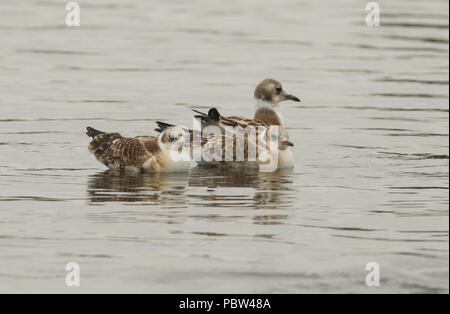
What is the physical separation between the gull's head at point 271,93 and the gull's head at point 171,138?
227cm

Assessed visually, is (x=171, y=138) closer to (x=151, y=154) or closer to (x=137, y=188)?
(x=151, y=154)

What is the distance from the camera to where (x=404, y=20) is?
105 feet

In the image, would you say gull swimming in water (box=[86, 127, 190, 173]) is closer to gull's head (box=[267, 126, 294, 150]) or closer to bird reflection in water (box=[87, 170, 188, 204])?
bird reflection in water (box=[87, 170, 188, 204])

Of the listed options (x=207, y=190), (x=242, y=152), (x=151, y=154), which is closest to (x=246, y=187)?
(x=207, y=190)

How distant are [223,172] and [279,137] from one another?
919 mm

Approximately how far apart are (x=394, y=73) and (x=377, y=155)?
770 centimetres

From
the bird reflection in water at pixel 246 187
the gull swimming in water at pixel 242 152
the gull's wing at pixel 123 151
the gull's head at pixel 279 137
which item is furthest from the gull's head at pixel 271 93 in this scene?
the gull's wing at pixel 123 151

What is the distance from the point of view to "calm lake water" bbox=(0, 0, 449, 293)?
440 inches

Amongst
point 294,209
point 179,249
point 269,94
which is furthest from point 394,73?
point 179,249

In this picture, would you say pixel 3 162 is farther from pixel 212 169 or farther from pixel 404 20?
pixel 404 20

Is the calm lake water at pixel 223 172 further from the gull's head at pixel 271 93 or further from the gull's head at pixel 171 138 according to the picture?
the gull's head at pixel 271 93

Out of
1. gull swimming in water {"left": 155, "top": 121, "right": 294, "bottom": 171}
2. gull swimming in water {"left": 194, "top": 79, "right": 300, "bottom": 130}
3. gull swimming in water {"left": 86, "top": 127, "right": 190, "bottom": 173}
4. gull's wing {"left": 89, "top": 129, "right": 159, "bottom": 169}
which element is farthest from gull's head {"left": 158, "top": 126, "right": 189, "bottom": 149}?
gull swimming in water {"left": 194, "top": 79, "right": 300, "bottom": 130}

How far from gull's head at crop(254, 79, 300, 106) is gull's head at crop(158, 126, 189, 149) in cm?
227

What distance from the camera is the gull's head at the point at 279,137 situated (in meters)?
16.4
